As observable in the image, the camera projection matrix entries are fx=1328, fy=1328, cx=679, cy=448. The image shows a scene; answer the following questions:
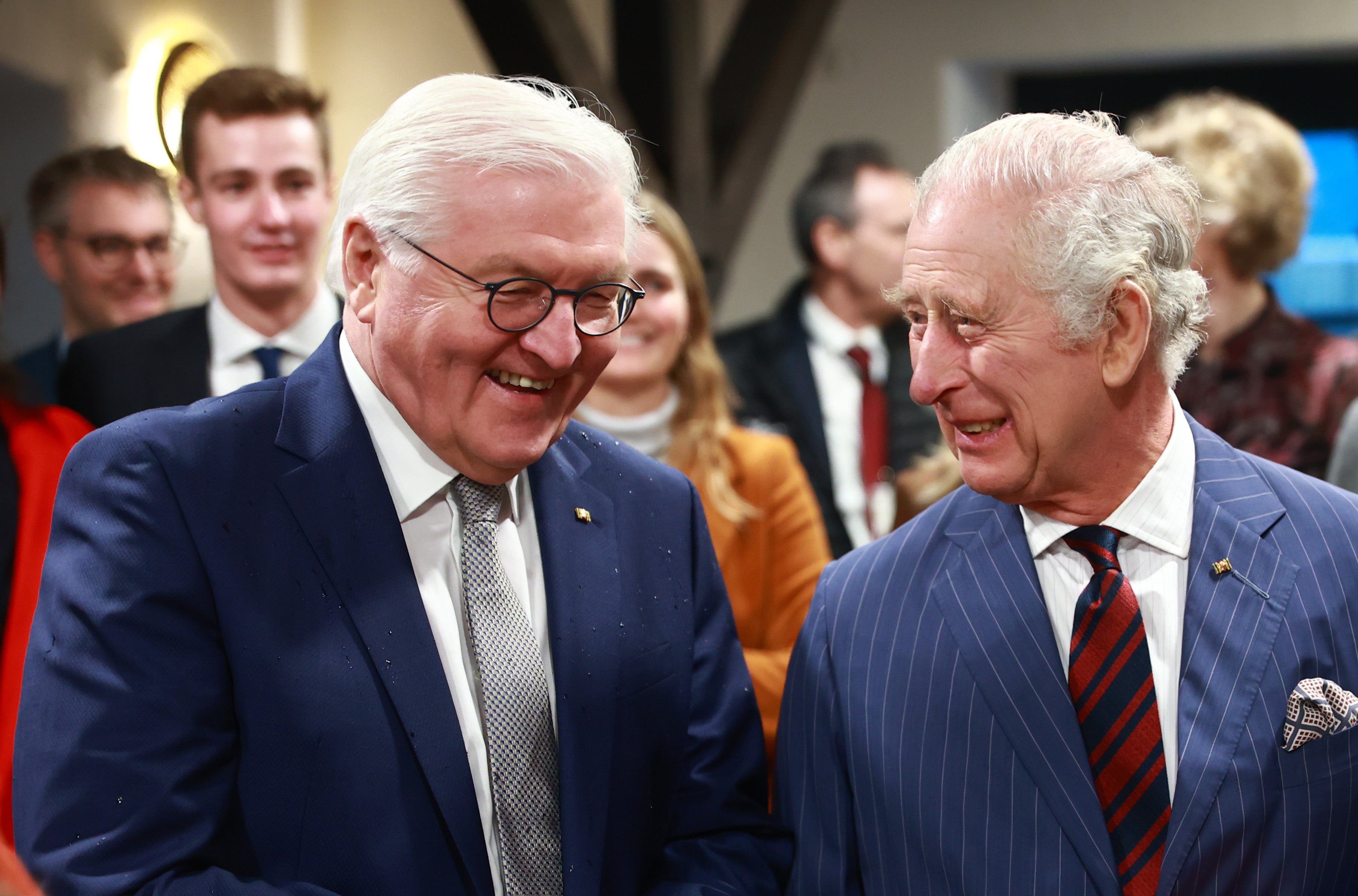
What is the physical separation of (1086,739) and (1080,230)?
2.01 feet

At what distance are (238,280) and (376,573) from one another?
91 centimetres

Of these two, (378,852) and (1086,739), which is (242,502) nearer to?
(378,852)

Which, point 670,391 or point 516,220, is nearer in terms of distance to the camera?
point 516,220

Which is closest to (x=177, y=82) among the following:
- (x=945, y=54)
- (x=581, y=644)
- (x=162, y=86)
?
(x=162, y=86)

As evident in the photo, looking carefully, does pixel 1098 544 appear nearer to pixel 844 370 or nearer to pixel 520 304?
pixel 520 304

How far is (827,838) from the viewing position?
1.71m

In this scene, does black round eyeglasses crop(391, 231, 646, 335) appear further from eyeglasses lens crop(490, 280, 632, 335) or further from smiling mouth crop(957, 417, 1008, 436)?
smiling mouth crop(957, 417, 1008, 436)

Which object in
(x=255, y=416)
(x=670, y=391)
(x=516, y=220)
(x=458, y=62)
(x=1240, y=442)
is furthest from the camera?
(x=458, y=62)

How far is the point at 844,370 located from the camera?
3912 millimetres

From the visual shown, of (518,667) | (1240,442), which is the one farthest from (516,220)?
(1240,442)

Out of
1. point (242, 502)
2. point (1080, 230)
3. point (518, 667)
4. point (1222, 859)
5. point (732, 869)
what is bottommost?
point (732, 869)

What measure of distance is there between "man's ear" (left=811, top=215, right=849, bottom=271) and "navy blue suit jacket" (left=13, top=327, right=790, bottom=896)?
8.72ft

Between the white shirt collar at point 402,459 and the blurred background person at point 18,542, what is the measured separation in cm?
59

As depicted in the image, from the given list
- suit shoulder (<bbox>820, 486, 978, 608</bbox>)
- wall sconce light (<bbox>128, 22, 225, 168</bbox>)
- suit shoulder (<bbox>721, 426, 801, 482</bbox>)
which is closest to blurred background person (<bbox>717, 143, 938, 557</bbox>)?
suit shoulder (<bbox>721, 426, 801, 482</bbox>)
